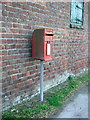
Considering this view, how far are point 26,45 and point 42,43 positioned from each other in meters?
0.39

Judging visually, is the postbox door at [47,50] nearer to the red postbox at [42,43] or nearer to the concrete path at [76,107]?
the red postbox at [42,43]

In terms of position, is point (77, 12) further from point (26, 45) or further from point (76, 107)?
point (76, 107)

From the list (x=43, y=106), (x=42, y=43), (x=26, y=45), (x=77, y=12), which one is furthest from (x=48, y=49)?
(x=77, y=12)

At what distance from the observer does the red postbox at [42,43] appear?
3.57 meters

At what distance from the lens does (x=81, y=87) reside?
5.16m

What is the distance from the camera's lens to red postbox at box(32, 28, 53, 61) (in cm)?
357

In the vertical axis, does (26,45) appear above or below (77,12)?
below

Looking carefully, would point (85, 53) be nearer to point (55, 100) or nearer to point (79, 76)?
point (79, 76)

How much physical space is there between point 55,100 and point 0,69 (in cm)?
137

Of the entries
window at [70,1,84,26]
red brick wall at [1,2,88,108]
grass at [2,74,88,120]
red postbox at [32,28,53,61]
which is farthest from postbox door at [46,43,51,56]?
window at [70,1,84,26]

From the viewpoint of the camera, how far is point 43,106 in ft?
11.8

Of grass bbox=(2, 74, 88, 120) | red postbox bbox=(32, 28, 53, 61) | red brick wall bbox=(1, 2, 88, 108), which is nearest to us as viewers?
grass bbox=(2, 74, 88, 120)

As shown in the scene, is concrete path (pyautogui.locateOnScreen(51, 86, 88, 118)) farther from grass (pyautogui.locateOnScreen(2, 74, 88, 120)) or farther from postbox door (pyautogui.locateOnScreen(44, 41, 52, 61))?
postbox door (pyautogui.locateOnScreen(44, 41, 52, 61))

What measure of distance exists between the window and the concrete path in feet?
7.57
